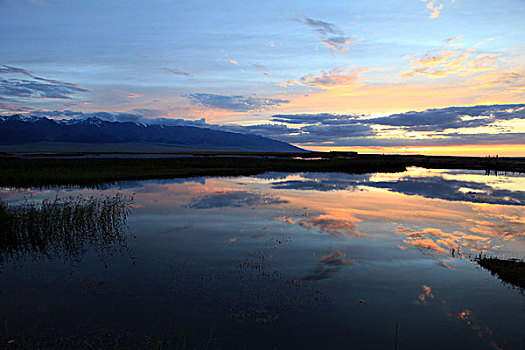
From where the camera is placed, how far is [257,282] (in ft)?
34.2

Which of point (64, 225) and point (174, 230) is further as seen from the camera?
point (174, 230)

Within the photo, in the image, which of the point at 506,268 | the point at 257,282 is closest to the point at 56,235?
the point at 257,282

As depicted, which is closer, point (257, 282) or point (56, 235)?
point (257, 282)

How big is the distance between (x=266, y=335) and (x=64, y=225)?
12024mm

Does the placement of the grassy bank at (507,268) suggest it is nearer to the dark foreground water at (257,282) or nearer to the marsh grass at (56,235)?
the dark foreground water at (257,282)

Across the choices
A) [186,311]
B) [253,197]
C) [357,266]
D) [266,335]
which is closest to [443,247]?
[357,266]

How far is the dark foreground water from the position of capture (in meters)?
7.72

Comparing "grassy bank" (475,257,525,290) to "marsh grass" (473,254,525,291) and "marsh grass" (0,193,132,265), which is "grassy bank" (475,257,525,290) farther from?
"marsh grass" (0,193,132,265)

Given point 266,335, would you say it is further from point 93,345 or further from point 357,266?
point 357,266

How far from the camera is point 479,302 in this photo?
936 centimetres

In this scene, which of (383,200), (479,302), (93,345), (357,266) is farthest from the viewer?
(383,200)

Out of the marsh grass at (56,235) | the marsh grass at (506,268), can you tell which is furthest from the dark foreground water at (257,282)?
the marsh grass at (506,268)

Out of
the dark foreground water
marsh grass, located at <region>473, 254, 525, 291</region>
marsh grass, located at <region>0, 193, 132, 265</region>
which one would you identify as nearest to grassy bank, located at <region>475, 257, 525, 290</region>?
marsh grass, located at <region>473, 254, 525, 291</region>

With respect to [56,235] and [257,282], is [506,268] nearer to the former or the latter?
[257,282]
